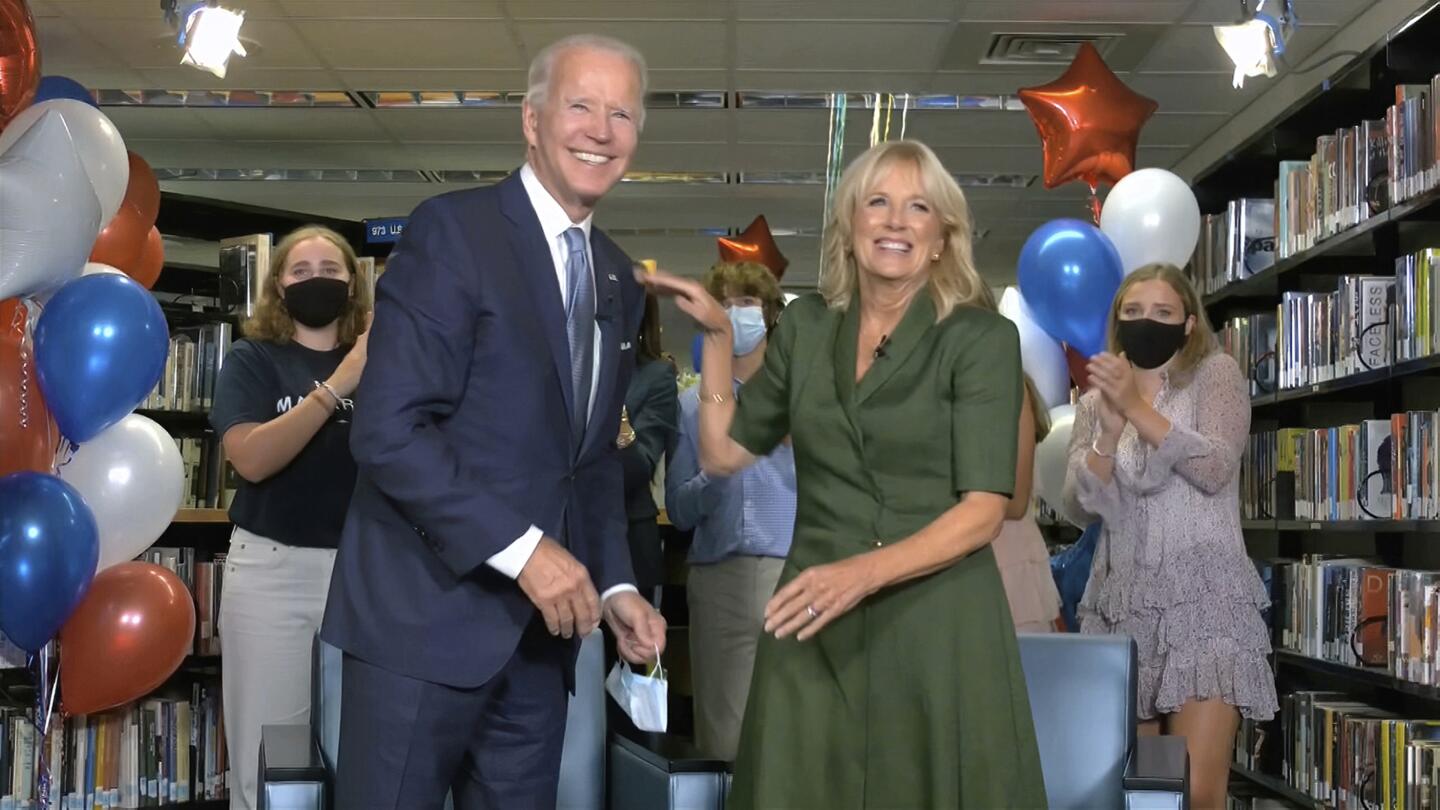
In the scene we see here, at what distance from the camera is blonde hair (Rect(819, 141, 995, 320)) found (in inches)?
79.5

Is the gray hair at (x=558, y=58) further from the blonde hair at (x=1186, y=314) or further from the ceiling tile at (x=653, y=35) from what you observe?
the ceiling tile at (x=653, y=35)

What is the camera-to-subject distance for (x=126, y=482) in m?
3.38

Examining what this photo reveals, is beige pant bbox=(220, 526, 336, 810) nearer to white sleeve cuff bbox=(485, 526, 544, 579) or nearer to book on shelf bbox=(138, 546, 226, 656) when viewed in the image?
white sleeve cuff bbox=(485, 526, 544, 579)

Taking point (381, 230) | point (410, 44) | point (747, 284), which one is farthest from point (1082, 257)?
point (381, 230)

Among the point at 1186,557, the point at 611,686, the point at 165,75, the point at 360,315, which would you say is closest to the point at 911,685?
the point at 611,686

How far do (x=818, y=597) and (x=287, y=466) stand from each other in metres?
1.64

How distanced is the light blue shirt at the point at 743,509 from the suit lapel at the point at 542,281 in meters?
1.56

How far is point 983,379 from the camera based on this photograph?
6.22ft

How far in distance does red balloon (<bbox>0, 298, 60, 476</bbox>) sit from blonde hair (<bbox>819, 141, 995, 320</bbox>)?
194 centimetres

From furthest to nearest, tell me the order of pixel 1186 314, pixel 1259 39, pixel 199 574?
pixel 199 574
pixel 1259 39
pixel 1186 314

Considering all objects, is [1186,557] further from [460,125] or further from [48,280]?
[460,125]

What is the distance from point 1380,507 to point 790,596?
269 cm

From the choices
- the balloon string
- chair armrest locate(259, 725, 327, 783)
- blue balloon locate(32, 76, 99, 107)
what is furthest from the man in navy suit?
blue balloon locate(32, 76, 99, 107)

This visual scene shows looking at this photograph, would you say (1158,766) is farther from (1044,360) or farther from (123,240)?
(123,240)
